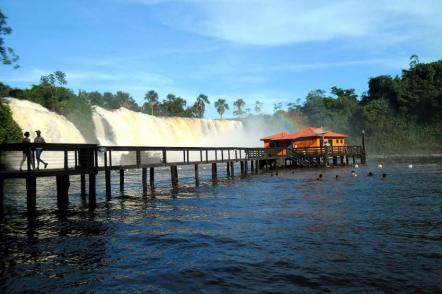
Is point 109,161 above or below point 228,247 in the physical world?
above

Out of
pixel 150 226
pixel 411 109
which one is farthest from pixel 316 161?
pixel 411 109

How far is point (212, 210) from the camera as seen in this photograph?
54.4 feet

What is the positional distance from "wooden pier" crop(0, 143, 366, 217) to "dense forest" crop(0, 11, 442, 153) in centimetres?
2255

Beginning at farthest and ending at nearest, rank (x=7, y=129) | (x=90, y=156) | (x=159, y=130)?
(x=159, y=130) → (x=7, y=129) → (x=90, y=156)

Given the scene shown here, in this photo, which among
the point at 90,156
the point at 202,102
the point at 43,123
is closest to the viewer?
the point at 90,156

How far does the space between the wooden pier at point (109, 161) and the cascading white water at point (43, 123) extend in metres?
3.96

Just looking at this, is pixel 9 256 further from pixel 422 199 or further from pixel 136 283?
pixel 422 199

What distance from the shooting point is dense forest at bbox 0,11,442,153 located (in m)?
74.3

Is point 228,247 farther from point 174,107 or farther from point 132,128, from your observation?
point 174,107

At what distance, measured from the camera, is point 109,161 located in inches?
872

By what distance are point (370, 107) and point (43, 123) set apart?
8427 centimetres

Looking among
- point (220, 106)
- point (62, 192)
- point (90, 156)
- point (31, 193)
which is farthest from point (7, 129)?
point (220, 106)

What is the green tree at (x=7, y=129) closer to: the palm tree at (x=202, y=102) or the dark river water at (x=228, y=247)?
the dark river water at (x=228, y=247)

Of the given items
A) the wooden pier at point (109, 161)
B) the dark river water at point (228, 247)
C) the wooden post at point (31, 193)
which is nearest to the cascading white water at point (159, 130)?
the wooden pier at point (109, 161)
